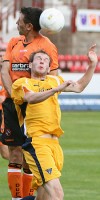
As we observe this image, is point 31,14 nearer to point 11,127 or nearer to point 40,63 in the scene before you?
point 40,63

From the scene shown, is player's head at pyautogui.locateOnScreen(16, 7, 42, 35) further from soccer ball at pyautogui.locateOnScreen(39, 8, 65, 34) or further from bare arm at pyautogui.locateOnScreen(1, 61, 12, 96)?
bare arm at pyautogui.locateOnScreen(1, 61, 12, 96)

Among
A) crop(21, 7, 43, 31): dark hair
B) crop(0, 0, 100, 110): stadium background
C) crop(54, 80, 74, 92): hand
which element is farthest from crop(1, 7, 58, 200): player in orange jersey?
crop(0, 0, 100, 110): stadium background

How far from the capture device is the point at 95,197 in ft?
38.4

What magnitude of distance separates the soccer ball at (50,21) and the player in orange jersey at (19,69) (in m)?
0.21

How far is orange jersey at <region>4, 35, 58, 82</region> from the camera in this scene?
34.3 ft

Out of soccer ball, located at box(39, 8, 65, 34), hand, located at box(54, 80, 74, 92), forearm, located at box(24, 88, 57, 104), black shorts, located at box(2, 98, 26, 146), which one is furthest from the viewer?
black shorts, located at box(2, 98, 26, 146)

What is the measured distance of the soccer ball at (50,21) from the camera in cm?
1016

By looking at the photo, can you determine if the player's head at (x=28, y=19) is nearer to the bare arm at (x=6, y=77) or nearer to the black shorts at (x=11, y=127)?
the bare arm at (x=6, y=77)

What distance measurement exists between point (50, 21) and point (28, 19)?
393mm

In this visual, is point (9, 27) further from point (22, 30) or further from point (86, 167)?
point (22, 30)

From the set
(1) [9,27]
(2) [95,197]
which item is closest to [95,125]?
(2) [95,197]

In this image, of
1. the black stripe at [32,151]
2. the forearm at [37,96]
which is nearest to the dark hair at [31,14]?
the forearm at [37,96]

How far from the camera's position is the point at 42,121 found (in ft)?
31.0

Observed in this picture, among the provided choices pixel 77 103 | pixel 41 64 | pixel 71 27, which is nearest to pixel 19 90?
pixel 41 64
